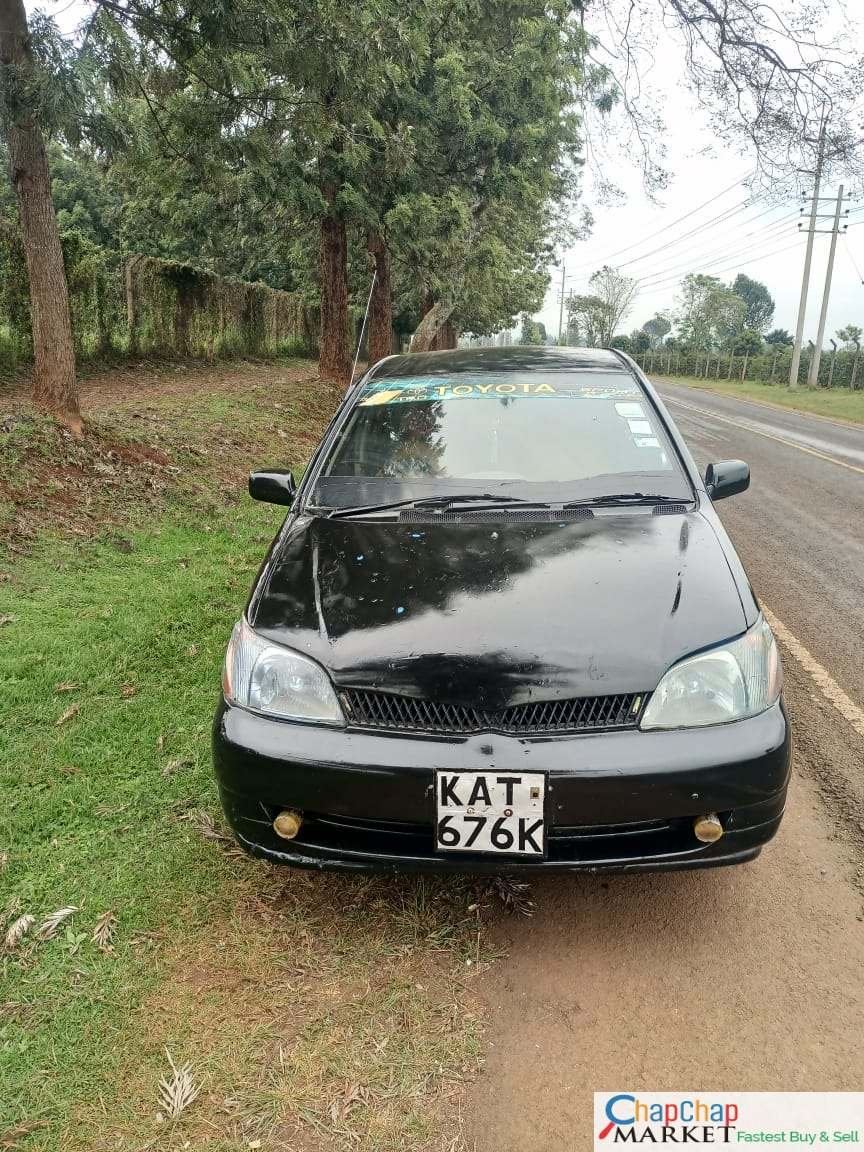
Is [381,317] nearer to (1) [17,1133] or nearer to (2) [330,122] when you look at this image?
(2) [330,122]

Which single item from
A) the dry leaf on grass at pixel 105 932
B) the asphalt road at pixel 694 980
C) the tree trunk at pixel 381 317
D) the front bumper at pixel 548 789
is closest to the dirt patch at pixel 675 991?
the asphalt road at pixel 694 980

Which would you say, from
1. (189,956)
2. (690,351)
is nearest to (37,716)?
(189,956)

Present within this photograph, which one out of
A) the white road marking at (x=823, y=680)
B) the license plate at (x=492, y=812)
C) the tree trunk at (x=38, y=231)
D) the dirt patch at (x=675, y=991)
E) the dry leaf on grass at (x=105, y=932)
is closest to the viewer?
the dirt patch at (x=675, y=991)

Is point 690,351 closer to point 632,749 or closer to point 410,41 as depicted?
point 410,41

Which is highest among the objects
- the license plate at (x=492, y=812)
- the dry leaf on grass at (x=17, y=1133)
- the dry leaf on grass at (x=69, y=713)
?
the license plate at (x=492, y=812)

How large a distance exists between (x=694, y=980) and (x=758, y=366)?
50.0 m

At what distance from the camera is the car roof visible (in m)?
4.06

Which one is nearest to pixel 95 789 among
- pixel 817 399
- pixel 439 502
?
pixel 439 502

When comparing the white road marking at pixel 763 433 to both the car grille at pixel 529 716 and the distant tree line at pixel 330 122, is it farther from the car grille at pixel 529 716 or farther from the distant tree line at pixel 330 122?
the car grille at pixel 529 716

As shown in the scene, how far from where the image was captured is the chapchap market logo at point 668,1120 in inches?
75.3

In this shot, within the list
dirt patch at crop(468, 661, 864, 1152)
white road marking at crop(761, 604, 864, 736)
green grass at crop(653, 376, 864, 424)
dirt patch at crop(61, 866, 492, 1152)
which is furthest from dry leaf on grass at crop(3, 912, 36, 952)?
green grass at crop(653, 376, 864, 424)

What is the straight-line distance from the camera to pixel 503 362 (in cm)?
416

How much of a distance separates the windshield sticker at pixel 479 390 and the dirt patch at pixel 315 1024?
216cm

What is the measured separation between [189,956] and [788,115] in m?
9.60
